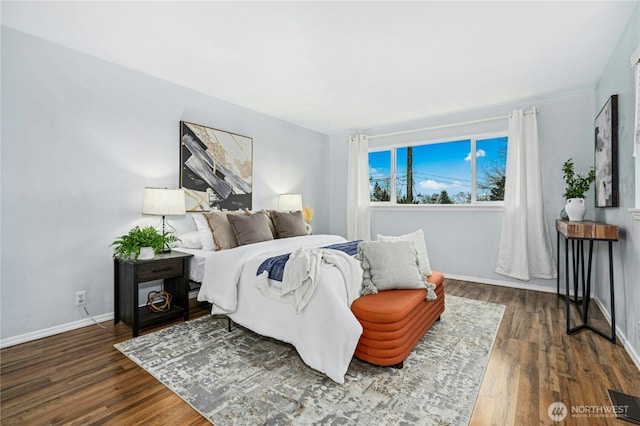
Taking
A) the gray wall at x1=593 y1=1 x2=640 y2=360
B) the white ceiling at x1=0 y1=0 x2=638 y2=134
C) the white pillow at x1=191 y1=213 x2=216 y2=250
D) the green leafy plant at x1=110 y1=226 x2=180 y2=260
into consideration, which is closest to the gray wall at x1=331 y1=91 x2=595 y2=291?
the white ceiling at x1=0 y1=0 x2=638 y2=134

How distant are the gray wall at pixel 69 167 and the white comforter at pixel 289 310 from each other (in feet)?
3.75

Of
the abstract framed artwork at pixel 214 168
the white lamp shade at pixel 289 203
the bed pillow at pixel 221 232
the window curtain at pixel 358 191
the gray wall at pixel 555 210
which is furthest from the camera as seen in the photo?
the window curtain at pixel 358 191

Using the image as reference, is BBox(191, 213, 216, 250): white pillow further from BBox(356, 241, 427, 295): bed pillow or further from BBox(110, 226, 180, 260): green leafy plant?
BBox(356, 241, 427, 295): bed pillow

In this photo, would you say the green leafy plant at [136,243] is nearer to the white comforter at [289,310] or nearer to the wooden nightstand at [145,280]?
the wooden nightstand at [145,280]

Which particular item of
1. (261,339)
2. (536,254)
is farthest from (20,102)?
(536,254)

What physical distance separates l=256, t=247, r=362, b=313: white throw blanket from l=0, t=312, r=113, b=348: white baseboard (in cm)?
176

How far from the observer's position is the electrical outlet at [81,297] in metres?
2.81

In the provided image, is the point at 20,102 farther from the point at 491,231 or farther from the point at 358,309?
the point at 491,231

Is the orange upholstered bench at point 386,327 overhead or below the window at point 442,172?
below

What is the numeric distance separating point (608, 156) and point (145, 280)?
4342 mm

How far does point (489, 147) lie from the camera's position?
14.7 ft

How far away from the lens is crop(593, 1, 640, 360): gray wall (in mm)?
2201

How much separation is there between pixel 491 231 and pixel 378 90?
8.42 feet

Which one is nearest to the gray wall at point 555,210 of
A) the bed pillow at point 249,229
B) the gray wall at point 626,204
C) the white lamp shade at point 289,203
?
the gray wall at point 626,204
